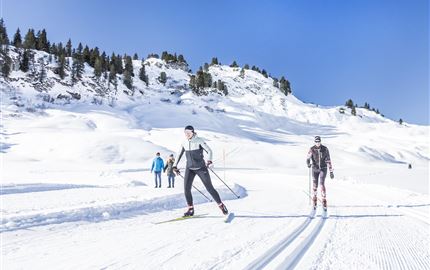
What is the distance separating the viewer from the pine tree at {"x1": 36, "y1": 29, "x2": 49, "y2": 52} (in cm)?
11831

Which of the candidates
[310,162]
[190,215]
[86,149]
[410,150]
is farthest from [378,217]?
[410,150]

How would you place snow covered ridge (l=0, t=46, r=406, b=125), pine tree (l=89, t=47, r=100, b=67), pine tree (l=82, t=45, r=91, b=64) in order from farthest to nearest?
1. pine tree (l=82, t=45, r=91, b=64)
2. pine tree (l=89, t=47, r=100, b=67)
3. snow covered ridge (l=0, t=46, r=406, b=125)

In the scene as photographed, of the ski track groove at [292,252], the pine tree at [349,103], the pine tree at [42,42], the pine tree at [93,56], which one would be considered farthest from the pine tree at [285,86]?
the ski track groove at [292,252]

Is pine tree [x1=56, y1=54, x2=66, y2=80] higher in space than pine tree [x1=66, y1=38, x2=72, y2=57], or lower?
lower

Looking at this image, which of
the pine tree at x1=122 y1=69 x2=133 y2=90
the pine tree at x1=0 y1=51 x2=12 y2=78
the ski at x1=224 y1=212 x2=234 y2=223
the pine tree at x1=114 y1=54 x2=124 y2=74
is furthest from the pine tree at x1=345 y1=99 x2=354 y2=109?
the ski at x1=224 y1=212 x2=234 y2=223

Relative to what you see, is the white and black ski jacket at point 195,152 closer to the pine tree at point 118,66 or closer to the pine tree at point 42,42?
the pine tree at point 42,42

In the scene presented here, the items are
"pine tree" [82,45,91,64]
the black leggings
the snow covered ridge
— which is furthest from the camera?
"pine tree" [82,45,91,64]

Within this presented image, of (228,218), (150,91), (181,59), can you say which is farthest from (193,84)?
(228,218)

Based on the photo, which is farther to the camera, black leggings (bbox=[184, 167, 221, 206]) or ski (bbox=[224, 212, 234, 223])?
black leggings (bbox=[184, 167, 221, 206])

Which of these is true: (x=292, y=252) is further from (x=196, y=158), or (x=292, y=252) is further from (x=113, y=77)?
(x=113, y=77)

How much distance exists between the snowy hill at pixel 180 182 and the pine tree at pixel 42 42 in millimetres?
13054

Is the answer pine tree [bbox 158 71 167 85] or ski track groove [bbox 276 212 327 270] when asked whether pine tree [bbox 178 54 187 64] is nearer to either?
pine tree [bbox 158 71 167 85]

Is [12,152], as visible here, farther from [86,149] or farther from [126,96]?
[126,96]

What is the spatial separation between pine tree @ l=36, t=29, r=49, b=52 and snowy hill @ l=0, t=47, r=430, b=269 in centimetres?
1305
